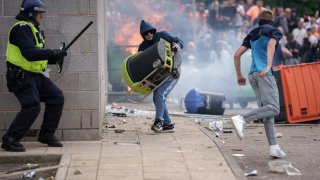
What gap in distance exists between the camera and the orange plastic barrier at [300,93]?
12969mm

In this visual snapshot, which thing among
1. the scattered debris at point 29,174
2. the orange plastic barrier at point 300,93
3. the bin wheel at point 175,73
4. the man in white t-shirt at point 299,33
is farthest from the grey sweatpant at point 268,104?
the man in white t-shirt at point 299,33

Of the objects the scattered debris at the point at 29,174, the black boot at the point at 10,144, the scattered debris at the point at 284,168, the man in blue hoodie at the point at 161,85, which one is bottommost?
the scattered debris at the point at 284,168

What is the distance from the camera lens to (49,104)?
919cm

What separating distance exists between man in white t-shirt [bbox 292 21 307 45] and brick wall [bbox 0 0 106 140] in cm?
1332

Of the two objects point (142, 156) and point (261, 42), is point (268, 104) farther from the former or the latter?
point (142, 156)

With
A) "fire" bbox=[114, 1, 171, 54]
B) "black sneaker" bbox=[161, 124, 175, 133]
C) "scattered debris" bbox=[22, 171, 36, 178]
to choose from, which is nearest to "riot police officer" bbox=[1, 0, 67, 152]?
"scattered debris" bbox=[22, 171, 36, 178]

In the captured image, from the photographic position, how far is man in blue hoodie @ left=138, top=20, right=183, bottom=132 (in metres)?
10.7

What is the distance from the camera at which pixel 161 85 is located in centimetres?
1084

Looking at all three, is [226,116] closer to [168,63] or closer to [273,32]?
[168,63]

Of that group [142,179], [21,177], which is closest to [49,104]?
[21,177]

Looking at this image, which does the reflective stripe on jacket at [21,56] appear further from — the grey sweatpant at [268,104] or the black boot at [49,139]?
the grey sweatpant at [268,104]

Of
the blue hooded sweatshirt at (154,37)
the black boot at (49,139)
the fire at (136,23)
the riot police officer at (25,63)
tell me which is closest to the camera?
the riot police officer at (25,63)

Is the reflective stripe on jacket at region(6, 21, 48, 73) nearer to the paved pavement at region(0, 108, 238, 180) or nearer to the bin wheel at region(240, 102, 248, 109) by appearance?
the paved pavement at region(0, 108, 238, 180)

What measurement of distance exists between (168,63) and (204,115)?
452cm
